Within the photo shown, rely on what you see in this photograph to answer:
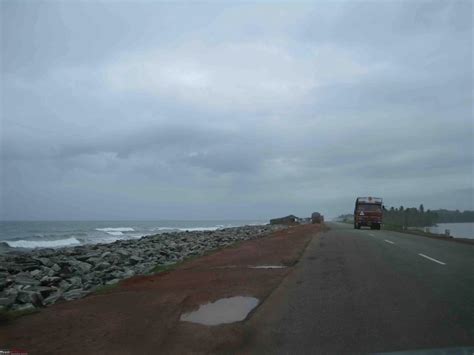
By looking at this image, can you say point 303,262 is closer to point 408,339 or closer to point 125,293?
point 125,293

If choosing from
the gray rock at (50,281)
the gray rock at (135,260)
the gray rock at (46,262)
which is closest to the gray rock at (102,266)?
the gray rock at (135,260)

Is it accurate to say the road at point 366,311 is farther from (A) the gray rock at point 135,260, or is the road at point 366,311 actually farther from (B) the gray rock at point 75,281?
(A) the gray rock at point 135,260

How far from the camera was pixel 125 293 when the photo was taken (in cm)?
933

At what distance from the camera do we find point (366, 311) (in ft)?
22.1

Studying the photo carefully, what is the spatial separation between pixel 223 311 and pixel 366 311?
7.96ft

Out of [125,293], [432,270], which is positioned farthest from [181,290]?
[432,270]

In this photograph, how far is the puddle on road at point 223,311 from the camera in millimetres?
6520

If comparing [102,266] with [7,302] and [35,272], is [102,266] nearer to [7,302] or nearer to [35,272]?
[35,272]

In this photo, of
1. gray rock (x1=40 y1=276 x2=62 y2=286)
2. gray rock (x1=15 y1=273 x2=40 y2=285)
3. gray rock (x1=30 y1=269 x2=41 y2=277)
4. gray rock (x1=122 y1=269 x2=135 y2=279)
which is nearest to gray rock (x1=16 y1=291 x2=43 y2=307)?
gray rock (x1=40 y1=276 x2=62 y2=286)

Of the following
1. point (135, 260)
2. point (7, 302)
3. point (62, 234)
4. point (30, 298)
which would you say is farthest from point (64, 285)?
point (62, 234)

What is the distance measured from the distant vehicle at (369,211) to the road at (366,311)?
90.6ft

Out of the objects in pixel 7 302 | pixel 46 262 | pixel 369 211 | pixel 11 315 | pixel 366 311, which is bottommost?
pixel 46 262

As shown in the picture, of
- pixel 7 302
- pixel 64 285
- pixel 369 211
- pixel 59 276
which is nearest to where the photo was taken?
pixel 7 302

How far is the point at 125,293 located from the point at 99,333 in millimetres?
3289
